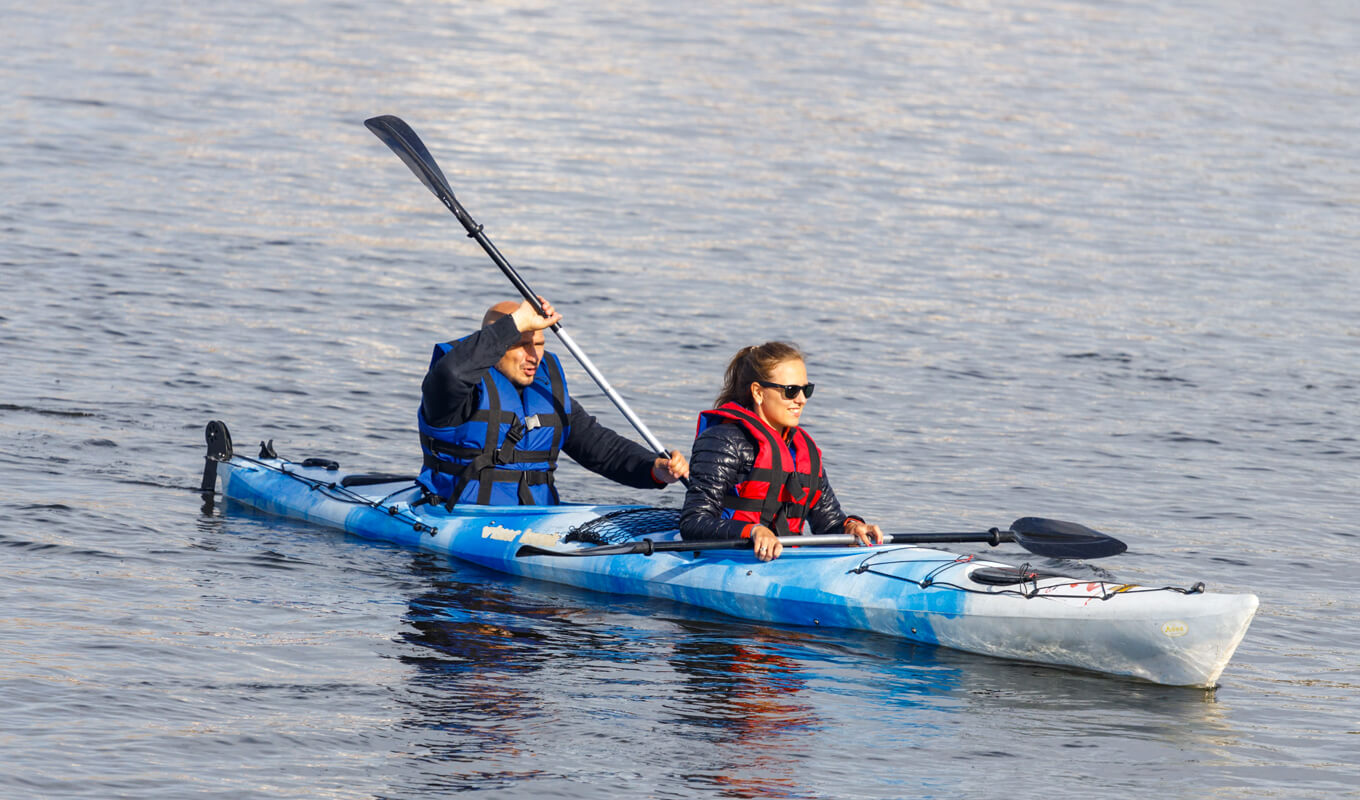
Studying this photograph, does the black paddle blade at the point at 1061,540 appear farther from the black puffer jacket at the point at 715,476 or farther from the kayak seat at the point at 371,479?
the kayak seat at the point at 371,479

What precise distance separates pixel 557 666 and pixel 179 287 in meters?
8.26

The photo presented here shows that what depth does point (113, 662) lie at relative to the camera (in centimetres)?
624

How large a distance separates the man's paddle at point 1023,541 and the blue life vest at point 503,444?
0.90m

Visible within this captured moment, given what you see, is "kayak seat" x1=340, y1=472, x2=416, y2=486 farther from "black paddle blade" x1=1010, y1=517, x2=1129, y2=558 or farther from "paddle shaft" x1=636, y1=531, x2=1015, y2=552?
"black paddle blade" x1=1010, y1=517, x2=1129, y2=558

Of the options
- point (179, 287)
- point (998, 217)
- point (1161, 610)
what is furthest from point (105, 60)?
point (1161, 610)

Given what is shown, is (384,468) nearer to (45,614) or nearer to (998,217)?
(45,614)

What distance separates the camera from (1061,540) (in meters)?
7.28

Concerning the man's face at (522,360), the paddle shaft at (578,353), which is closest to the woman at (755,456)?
the paddle shaft at (578,353)

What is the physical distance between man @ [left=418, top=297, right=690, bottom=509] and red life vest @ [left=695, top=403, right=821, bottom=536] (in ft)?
1.88

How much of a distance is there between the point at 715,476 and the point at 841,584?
0.71 meters

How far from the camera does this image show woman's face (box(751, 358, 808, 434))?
7.14 m

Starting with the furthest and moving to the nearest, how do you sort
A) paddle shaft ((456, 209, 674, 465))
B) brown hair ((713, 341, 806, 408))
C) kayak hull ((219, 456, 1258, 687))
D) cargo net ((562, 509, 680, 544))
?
paddle shaft ((456, 209, 674, 465)), cargo net ((562, 509, 680, 544)), brown hair ((713, 341, 806, 408)), kayak hull ((219, 456, 1258, 687))

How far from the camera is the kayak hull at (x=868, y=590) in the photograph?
652 cm

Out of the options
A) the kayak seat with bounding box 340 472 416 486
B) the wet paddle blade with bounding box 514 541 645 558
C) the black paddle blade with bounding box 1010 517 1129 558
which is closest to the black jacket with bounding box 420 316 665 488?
the wet paddle blade with bounding box 514 541 645 558
